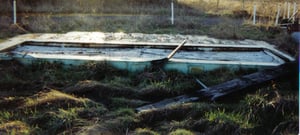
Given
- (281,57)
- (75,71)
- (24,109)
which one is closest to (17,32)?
(75,71)

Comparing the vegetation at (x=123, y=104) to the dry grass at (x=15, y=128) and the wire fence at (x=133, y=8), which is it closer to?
the dry grass at (x=15, y=128)

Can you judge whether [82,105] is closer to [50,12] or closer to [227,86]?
[227,86]

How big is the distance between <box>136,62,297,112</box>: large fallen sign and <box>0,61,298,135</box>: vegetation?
9 centimetres

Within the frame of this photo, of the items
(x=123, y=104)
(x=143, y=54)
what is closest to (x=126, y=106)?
(x=123, y=104)

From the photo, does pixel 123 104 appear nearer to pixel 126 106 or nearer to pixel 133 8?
pixel 126 106

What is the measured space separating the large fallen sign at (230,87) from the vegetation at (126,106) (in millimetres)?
90

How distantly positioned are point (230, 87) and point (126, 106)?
1.20m

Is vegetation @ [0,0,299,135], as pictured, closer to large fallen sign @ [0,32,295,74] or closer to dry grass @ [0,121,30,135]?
dry grass @ [0,121,30,135]

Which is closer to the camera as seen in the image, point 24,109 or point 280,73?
point 24,109

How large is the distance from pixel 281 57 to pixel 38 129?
3744 millimetres

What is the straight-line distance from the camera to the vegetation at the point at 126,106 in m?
2.73

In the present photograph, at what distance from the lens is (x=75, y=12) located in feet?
37.4

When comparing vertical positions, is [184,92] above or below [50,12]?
below

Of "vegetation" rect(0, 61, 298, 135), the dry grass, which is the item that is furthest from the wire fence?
the dry grass
